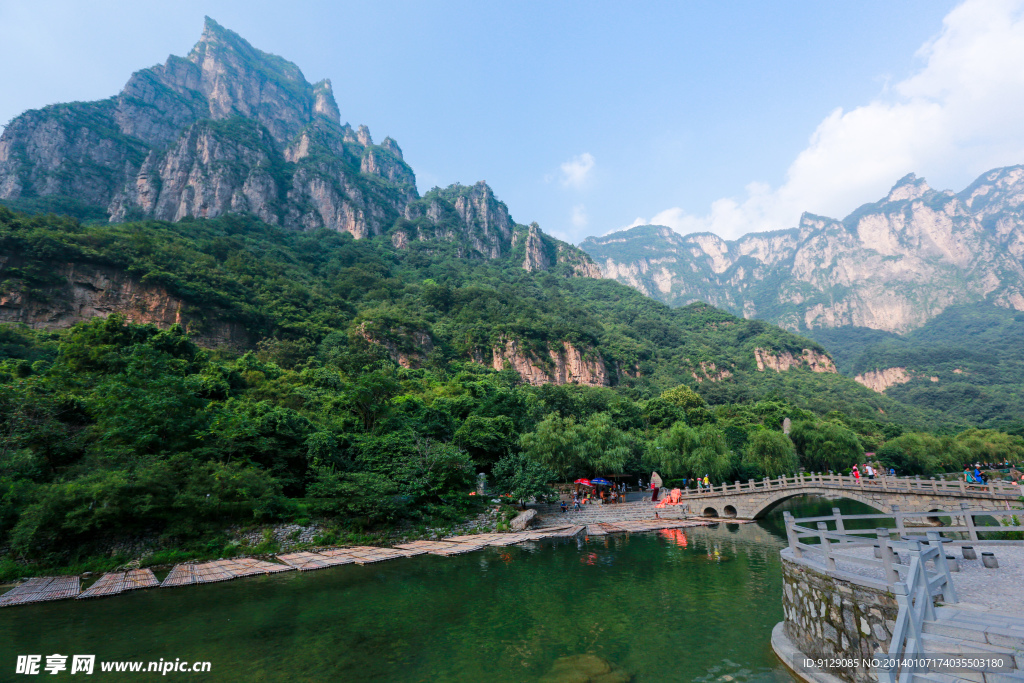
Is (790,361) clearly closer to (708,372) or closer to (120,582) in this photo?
(708,372)

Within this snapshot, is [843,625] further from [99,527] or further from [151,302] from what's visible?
[151,302]

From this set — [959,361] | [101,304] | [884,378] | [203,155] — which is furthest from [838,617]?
[959,361]

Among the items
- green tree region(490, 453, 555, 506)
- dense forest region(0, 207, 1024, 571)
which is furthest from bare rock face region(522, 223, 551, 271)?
green tree region(490, 453, 555, 506)

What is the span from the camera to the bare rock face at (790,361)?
118750 millimetres

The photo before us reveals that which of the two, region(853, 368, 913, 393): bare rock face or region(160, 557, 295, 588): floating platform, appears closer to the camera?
region(160, 557, 295, 588): floating platform

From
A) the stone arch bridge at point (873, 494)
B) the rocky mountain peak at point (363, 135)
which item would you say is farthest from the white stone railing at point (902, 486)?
the rocky mountain peak at point (363, 135)

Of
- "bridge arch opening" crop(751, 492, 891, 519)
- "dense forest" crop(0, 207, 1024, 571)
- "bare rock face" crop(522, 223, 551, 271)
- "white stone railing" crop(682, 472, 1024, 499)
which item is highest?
"bare rock face" crop(522, 223, 551, 271)

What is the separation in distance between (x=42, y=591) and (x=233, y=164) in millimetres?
129312

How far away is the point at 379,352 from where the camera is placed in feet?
218

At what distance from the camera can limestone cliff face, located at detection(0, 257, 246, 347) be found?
50094mm

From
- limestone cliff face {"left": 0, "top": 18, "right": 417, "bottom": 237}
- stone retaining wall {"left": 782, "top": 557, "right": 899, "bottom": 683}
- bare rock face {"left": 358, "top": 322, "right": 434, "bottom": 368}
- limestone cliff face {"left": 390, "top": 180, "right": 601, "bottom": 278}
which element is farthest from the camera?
limestone cliff face {"left": 390, "top": 180, "right": 601, "bottom": 278}

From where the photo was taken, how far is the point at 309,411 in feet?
117

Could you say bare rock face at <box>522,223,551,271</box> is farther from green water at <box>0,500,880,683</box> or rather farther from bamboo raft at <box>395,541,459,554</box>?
green water at <box>0,500,880,683</box>

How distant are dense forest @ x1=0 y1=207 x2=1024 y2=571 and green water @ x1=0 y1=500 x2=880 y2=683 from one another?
6.08 m
